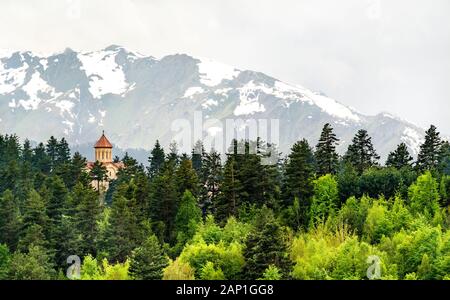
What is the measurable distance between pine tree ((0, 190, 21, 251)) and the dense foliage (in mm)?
119

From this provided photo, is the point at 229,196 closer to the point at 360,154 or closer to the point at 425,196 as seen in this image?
the point at 425,196

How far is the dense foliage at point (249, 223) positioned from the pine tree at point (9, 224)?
119mm

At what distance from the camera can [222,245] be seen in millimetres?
60938

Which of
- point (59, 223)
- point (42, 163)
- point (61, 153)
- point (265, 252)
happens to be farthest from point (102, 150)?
point (265, 252)

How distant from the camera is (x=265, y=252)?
5391cm

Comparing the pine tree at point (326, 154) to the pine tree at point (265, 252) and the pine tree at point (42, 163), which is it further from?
the pine tree at point (42, 163)

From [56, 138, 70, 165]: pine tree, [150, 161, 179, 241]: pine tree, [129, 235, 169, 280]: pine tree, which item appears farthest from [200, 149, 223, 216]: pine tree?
[56, 138, 70, 165]: pine tree

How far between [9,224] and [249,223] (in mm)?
25927

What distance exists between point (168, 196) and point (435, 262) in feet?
111

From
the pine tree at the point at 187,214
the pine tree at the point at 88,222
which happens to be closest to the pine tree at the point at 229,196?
the pine tree at the point at 187,214

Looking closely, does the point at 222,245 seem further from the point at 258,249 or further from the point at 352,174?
the point at 352,174

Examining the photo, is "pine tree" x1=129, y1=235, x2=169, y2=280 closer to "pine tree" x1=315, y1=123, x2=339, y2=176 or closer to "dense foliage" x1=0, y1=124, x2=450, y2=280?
"dense foliage" x1=0, y1=124, x2=450, y2=280

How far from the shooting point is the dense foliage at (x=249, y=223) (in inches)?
2162
